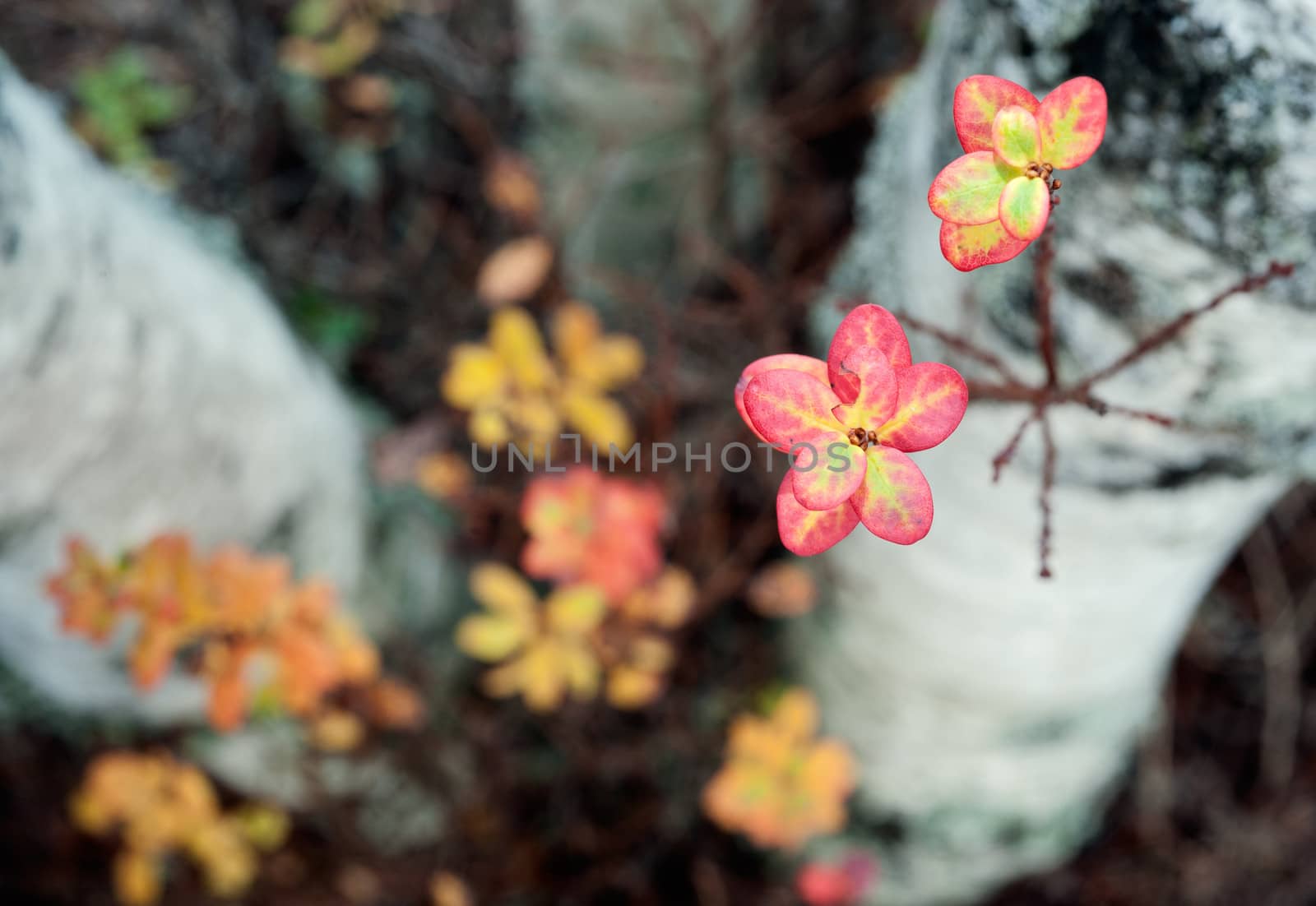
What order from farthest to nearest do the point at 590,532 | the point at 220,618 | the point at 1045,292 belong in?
1. the point at 590,532
2. the point at 220,618
3. the point at 1045,292

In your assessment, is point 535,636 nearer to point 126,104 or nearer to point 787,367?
point 787,367

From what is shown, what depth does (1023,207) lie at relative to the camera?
383mm

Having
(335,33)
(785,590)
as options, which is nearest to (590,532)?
(785,590)

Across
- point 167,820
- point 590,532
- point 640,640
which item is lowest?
point 167,820

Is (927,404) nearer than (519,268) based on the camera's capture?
Yes

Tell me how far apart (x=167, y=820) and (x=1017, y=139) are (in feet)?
5.27

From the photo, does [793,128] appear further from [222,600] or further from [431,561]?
[222,600]

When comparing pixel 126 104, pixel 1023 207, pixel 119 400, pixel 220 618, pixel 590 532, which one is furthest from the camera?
pixel 126 104

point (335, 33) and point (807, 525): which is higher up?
point (335, 33)

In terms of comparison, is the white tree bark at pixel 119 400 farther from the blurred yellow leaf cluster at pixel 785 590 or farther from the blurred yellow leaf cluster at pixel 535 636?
the blurred yellow leaf cluster at pixel 785 590

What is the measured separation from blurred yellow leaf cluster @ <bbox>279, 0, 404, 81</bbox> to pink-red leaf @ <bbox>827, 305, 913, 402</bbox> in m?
1.74

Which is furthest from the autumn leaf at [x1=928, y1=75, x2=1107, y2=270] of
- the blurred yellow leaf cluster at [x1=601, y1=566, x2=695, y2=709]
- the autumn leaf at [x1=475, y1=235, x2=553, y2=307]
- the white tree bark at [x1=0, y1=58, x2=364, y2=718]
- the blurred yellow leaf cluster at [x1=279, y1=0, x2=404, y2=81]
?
the blurred yellow leaf cluster at [x1=279, y1=0, x2=404, y2=81]

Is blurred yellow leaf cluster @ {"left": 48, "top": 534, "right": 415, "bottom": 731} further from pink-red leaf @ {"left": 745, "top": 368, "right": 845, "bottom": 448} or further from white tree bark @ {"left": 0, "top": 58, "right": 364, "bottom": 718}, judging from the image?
pink-red leaf @ {"left": 745, "top": 368, "right": 845, "bottom": 448}

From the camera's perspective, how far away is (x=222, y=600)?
3.03 ft
